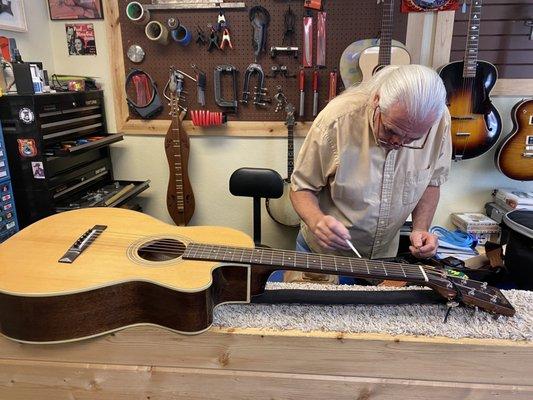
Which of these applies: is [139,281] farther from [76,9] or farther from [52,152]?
[76,9]

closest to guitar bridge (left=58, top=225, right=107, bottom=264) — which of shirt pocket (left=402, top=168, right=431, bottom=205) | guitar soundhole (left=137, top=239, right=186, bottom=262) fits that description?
guitar soundhole (left=137, top=239, right=186, bottom=262)

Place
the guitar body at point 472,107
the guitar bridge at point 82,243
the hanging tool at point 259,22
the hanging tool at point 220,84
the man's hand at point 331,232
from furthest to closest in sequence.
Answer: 1. the hanging tool at point 220,84
2. the hanging tool at point 259,22
3. the guitar body at point 472,107
4. the man's hand at point 331,232
5. the guitar bridge at point 82,243

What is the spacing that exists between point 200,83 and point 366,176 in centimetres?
142

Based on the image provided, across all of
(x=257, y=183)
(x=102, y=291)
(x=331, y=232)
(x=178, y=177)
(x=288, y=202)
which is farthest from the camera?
(x=178, y=177)

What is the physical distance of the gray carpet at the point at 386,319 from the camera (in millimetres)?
802

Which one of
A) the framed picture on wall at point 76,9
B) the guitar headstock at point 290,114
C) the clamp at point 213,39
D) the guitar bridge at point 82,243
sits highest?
the framed picture on wall at point 76,9

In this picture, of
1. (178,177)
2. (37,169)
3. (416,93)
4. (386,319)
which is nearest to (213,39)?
(178,177)

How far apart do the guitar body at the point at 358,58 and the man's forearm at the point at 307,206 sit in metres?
1.05

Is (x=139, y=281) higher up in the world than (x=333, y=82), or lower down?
lower down

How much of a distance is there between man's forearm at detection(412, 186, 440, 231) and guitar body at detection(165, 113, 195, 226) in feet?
4.92

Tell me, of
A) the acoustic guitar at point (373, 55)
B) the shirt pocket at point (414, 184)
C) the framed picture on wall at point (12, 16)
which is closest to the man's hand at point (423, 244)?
the shirt pocket at point (414, 184)

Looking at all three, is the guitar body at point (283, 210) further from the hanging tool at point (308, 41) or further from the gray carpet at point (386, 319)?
the gray carpet at point (386, 319)

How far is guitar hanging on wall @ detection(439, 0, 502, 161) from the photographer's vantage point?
2002 millimetres

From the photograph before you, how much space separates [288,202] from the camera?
2.32 m
